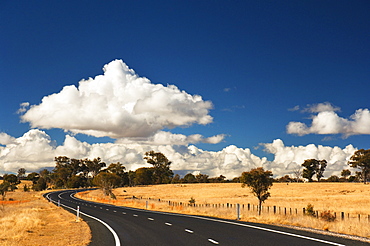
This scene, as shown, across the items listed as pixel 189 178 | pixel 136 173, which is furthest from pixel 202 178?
pixel 136 173

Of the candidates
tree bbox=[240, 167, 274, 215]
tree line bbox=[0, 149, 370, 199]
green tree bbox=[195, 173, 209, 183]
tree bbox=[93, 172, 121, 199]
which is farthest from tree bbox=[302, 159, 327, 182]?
tree bbox=[240, 167, 274, 215]

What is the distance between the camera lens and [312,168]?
14425 cm

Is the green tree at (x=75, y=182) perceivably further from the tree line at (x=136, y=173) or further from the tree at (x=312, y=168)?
the tree at (x=312, y=168)

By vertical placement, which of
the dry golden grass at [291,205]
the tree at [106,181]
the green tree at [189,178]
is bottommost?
the dry golden grass at [291,205]

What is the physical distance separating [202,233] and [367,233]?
643cm

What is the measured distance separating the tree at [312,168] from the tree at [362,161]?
28.5 m

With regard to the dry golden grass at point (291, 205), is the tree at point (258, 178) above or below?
above

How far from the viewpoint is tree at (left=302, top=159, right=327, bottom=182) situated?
472 feet

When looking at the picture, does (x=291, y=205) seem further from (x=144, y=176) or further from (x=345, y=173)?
(x=345, y=173)

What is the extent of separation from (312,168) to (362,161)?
33.9 metres

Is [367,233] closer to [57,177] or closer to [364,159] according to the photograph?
[364,159]

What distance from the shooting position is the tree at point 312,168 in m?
144

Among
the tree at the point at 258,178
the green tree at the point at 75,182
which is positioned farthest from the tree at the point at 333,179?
the tree at the point at 258,178

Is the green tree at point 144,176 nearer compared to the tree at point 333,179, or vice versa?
the green tree at point 144,176
